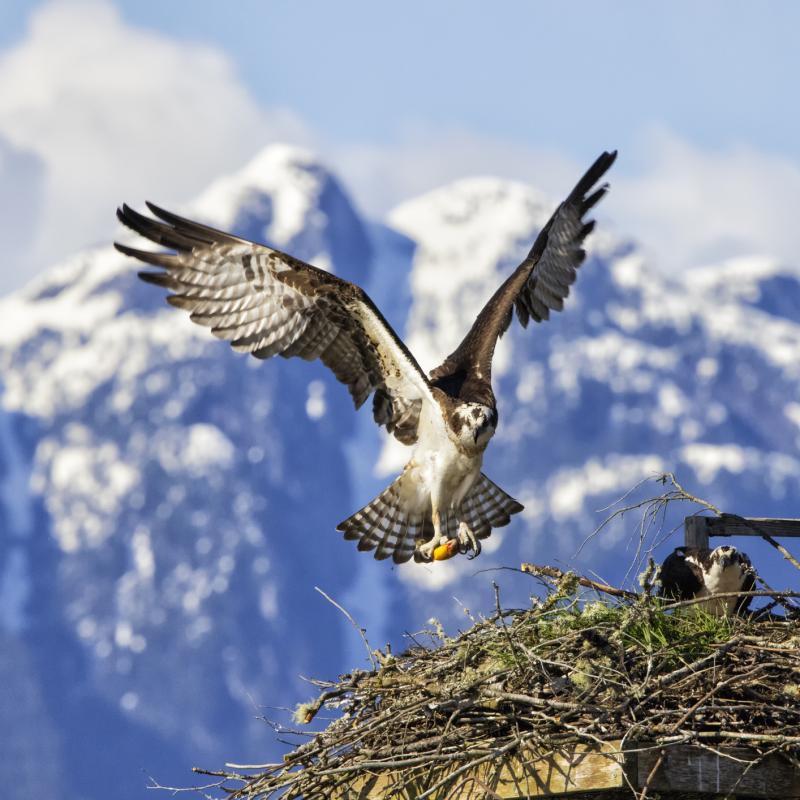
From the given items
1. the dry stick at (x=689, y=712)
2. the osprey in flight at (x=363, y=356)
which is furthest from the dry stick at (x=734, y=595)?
the osprey in flight at (x=363, y=356)

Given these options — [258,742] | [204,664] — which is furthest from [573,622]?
[204,664]

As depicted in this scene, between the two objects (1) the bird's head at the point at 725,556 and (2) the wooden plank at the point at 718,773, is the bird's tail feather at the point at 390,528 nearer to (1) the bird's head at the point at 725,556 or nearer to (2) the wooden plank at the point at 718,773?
(1) the bird's head at the point at 725,556

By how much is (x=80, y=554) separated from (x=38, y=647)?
14.2 metres

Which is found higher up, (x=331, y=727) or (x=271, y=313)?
(x=271, y=313)

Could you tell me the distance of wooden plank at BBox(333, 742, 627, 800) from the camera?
5258 mm

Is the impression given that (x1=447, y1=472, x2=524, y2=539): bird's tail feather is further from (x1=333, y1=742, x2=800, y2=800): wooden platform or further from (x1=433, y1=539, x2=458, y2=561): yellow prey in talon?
(x1=333, y1=742, x2=800, y2=800): wooden platform

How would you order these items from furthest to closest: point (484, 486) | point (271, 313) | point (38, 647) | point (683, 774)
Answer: point (38, 647) < point (484, 486) < point (271, 313) < point (683, 774)

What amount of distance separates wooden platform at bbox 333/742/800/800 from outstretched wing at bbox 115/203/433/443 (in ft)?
10.6

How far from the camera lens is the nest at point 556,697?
5.40m

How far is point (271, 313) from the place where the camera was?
845cm

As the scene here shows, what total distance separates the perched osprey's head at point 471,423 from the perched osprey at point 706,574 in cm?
147

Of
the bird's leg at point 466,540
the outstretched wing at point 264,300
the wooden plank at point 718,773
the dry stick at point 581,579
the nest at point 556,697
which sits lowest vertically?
the wooden plank at point 718,773

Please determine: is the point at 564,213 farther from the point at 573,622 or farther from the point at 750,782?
the point at 750,782

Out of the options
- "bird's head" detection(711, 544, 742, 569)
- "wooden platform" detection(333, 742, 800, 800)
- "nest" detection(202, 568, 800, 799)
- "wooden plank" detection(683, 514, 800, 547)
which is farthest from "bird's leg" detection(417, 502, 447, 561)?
"wooden platform" detection(333, 742, 800, 800)
